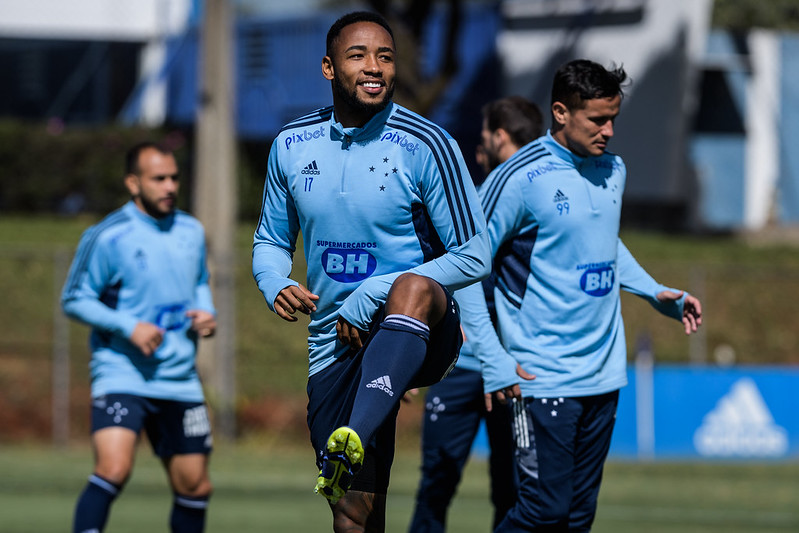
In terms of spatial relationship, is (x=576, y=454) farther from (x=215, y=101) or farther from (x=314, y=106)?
(x=314, y=106)

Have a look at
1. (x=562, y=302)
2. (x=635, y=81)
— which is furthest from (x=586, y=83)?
(x=635, y=81)

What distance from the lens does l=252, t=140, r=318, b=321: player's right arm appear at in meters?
5.37

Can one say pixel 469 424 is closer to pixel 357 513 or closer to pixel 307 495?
pixel 357 513

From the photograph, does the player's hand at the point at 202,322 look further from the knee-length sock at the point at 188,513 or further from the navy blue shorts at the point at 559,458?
the navy blue shorts at the point at 559,458

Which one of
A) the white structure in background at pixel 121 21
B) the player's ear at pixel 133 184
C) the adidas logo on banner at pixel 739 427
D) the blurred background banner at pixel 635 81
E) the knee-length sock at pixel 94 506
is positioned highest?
Result: the white structure in background at pixel 121 21

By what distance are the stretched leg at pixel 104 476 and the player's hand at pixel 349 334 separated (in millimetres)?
2822

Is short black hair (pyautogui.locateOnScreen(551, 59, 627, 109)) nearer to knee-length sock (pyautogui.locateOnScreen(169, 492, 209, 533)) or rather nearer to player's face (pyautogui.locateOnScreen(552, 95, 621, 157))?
player's face (pyautogui.locateOnScreen(552, 95, 621, 157))

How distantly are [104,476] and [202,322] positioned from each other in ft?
3.44

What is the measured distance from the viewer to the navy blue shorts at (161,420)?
7.73 meters

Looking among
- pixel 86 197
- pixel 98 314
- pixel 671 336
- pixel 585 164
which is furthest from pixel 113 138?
pixel 585 164

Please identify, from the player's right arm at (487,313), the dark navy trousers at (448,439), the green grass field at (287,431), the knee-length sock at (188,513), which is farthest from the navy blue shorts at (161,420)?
the green grass field at (287,431)

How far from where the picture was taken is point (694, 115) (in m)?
27.2

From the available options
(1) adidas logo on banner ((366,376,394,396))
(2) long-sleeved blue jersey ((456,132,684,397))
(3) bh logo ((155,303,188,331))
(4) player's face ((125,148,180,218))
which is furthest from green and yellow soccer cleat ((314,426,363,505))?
(4) player's face ((125,148,180,218))

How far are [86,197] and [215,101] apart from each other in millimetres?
11303
